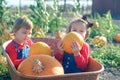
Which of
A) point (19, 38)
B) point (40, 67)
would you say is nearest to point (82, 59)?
point (40, 67)

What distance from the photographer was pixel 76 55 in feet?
10.0

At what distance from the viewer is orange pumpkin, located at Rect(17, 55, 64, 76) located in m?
2.57

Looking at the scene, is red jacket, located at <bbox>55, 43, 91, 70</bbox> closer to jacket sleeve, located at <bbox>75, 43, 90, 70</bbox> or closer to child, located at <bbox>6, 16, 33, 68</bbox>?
jacket sleeve, located at <bbox>75, 43, 90, 70</bbox>

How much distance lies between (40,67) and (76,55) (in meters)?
0.56

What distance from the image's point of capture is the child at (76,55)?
3074 mm

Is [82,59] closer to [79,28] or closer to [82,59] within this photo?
[82,59]

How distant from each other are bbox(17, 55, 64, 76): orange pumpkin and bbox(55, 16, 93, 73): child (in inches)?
10.8

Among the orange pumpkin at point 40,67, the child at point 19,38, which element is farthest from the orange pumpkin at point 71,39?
the child at point 19,38

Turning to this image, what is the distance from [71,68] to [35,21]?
406 centimetres

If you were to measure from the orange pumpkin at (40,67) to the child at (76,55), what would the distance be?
0.27 meters

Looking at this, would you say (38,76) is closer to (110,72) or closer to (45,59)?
(45,59)

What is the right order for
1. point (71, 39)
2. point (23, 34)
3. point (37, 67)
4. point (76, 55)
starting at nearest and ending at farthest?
point (37, 67) < point (71, 39) < point (76, 55) < point (23, 34)

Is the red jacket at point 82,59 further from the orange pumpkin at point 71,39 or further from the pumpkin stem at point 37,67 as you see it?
the pumpkin stem at point 37,67

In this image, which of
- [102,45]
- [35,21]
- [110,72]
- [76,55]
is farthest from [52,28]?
[76,55]
